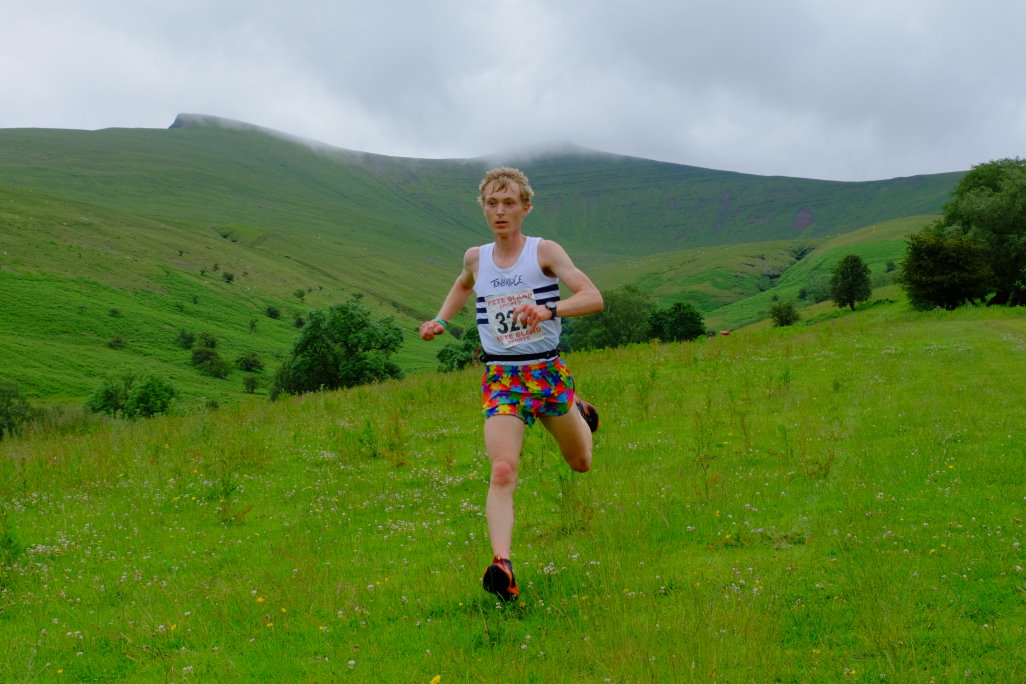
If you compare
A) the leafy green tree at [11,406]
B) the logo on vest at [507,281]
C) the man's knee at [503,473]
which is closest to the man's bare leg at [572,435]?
the man's knee at [503,473]

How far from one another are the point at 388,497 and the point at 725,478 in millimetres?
4248

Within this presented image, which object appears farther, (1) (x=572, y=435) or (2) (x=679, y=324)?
(2) (x=679, y=324)

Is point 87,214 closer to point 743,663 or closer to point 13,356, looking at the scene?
point 13,356

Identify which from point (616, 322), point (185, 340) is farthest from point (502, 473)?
point (185, 340)

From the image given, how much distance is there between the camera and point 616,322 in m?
109

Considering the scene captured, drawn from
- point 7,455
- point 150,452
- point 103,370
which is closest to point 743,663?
point 150,452

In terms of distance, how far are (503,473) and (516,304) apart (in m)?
1.39

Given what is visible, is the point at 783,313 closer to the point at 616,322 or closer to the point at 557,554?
the point at 616,322

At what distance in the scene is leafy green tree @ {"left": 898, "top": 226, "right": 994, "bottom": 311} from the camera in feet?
173

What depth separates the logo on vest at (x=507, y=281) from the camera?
6238 millimetres

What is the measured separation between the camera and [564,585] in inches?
225

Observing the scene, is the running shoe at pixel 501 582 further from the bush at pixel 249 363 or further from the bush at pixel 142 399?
the bush at pixel 249 363

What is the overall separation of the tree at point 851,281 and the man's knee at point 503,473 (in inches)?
3429

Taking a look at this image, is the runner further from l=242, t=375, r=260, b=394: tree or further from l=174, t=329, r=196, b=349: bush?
l=174, t=329, r=196, b=349: bush
